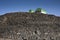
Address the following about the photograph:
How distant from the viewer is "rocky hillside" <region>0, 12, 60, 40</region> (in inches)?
567

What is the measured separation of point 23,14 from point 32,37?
2163 mm

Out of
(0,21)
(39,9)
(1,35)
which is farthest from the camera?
(39,9)

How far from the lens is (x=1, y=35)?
14.0 metres

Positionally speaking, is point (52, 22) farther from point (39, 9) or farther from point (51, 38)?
point (39, 9)

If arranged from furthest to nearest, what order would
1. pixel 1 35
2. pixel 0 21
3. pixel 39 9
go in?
pixel 39 9, pixel 0 21, pixel 1 35

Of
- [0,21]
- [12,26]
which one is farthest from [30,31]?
[0,21]

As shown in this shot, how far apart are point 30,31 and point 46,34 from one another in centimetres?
106

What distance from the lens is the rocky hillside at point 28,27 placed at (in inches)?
567

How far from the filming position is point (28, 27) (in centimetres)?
1477

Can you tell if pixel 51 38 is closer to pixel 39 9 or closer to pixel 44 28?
pixel 44 28

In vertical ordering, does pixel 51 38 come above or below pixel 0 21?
→ below

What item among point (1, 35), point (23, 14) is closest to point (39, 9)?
point (23, 14)

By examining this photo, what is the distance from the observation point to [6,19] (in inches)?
602

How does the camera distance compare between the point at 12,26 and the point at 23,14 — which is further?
the point at 23,14
